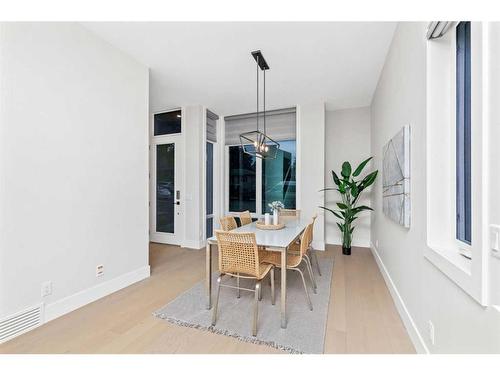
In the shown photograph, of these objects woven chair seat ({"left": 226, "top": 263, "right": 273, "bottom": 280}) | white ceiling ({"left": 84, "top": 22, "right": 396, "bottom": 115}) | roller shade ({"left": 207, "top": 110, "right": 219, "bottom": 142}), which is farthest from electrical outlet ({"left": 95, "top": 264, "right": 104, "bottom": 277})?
roller shade ({"left": 207, "top": 110, "right": 219, "bottom": 142})

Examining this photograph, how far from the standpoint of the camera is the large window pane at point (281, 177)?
15.1 ft

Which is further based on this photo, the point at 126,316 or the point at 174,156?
the point at 174,156

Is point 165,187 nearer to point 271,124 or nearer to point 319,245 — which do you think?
point 271,124

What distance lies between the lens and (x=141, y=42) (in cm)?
250

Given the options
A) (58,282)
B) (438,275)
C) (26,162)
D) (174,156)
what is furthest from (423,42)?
(174,156)

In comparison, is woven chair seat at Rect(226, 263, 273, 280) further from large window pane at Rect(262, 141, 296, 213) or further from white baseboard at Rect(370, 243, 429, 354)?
large window pane at Rect(262, 141, 296, 213)

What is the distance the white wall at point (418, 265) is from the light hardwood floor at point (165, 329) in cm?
20

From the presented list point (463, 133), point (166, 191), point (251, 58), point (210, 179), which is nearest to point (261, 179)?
point (210, 179)

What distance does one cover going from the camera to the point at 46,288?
1952 mm

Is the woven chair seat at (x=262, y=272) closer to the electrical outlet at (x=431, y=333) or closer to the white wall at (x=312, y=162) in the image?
the electrical outlet at (x=431, y=333)

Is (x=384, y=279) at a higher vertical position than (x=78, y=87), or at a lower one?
lower

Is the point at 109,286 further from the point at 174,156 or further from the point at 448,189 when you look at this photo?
the point at 448,189

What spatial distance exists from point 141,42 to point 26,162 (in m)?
1.66

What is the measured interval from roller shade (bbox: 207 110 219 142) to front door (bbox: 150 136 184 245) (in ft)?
2.13
